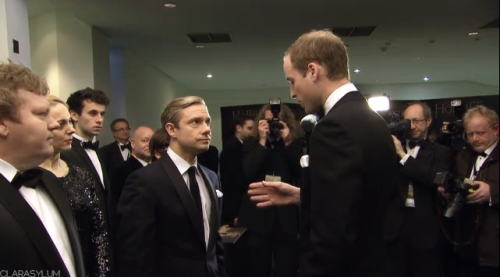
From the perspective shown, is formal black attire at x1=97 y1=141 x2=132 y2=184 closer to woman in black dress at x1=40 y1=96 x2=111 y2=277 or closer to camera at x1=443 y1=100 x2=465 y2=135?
woman in black dress at x1=40 y1=96 x2=111 y2=277

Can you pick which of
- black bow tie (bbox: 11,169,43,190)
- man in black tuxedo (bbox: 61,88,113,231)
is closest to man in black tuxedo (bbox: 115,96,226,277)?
black bow tie (bbox: 11,169,43,190)

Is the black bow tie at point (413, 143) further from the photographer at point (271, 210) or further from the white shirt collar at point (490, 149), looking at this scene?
the photographer at point (271, 210)

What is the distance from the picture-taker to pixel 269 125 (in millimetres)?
3104

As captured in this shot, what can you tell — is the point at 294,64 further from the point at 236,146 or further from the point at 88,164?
Result: the point at 236,146

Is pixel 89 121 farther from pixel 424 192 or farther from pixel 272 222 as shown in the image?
pixel 424 192

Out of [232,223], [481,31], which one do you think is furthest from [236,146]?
[481,31]

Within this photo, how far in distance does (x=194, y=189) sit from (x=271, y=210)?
1.10 meters

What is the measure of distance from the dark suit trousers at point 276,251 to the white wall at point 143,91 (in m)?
4.66

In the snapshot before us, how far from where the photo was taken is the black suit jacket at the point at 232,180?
380 centimetres

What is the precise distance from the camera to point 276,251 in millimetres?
2908

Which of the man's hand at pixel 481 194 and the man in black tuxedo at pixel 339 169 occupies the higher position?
the man in black tuxedo at pixel 339 169

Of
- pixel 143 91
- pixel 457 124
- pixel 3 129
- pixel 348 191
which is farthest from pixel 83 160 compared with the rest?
pixel 143 91

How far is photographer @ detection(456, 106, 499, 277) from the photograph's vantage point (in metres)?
2.73

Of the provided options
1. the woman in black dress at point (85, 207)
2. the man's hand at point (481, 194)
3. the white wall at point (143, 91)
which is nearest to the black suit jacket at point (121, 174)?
the woman in black dress at point (85, 207)
